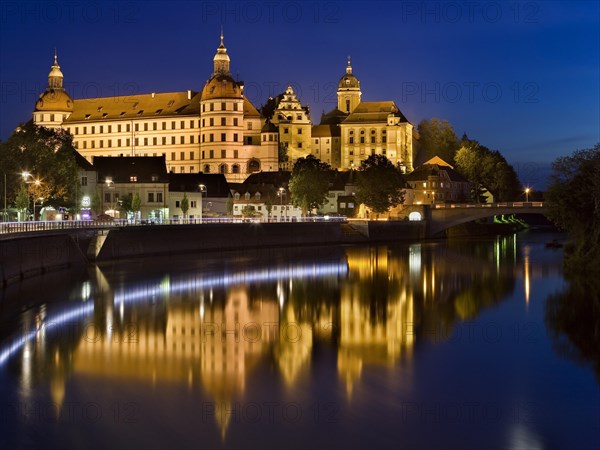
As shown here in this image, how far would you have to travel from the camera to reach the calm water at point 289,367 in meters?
18.9

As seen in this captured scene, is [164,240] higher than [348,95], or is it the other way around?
[348,95]

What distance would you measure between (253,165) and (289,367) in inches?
4295

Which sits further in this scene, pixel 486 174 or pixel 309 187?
pixel 486 174

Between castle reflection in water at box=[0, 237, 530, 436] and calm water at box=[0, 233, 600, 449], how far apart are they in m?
0.11

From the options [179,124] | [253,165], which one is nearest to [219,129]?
[253,165]

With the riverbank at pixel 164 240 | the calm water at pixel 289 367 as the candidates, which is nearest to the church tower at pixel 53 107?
the riverbank at pixel 164 240

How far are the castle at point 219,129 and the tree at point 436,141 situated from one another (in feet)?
19.6

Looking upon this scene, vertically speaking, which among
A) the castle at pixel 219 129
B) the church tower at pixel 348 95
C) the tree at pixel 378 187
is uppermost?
the church tower at pixel 348 95

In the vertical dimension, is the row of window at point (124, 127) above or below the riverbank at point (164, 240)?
above

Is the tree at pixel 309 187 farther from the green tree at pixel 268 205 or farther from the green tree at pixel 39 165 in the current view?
Answer: the green tree at pixel 39 165

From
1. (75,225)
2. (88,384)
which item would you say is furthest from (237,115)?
(88,384)

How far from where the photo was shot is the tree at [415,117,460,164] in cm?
15862

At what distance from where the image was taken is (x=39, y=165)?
6681 centimetres

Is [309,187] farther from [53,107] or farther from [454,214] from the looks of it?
[53,107]
